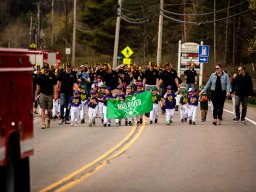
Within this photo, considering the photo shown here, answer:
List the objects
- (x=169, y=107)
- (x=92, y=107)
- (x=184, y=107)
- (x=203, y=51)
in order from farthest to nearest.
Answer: (x=203, y=51)
(x=184, y=107)
(x=169, y=107)
(x=92, y=107)

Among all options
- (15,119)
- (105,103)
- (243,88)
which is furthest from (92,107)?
(15,119)

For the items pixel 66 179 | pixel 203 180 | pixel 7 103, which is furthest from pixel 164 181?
pixel 7 103

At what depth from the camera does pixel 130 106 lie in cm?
2850

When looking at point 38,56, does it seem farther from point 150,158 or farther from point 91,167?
point 91,167

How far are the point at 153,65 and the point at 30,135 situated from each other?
21426mm

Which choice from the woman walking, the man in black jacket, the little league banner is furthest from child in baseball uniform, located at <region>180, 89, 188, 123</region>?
the man in black jacket

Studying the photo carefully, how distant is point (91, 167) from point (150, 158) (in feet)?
7.17

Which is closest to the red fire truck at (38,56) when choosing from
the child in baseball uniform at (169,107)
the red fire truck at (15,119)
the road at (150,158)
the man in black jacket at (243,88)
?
the red fire truck at (15,119)

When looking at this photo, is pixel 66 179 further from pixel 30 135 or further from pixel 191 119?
pixel 191 119

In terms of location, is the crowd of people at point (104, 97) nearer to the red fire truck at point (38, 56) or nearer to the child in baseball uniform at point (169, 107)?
the child in baseball uniform at point (169, 107)

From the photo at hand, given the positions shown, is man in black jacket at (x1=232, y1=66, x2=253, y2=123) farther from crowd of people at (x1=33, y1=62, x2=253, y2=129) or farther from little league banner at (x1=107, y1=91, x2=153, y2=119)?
little league banner at (x1=107, y1=91, x2=153, y2=119)

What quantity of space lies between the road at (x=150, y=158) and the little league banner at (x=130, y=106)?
0.89 m

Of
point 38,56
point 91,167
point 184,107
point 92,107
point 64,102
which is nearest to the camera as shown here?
point 91,167

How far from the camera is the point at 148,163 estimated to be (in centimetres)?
1722
